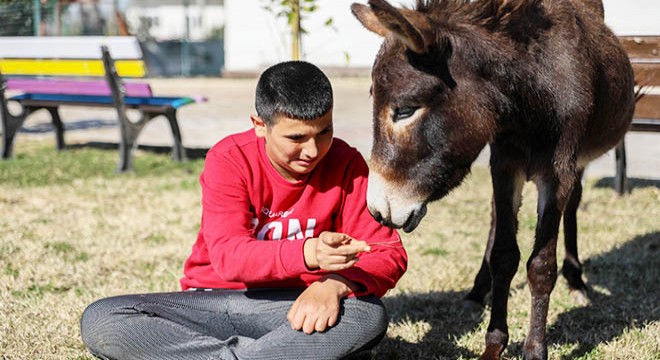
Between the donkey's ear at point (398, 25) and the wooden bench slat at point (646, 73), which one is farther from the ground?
the donkey's ear at point (398, 25)

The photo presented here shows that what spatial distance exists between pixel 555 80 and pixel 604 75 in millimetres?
521

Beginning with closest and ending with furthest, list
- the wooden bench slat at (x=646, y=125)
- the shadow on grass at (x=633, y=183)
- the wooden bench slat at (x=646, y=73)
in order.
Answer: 1. the wooden bench slat at (x=646, y=73)
2. the wooden bench slat at (x=646, y=125)
3. the shadow on grass at (x=633, y=183)

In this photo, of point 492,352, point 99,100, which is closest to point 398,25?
point 492,352

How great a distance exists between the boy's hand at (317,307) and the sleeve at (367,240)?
0.32ft

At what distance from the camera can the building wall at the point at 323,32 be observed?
17.1 m

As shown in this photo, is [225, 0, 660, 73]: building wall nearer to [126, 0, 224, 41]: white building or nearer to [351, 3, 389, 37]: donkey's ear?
[126, 0, 224, 41]: white building

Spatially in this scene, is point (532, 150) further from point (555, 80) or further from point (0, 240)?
point (0, 240)

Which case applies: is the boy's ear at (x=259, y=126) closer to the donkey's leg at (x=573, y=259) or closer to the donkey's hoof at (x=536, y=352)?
the donkey's hoof at (x=536, y=352)

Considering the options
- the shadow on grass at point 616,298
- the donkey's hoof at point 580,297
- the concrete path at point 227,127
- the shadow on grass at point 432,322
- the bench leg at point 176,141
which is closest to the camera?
the shadow on grass at point 432,322

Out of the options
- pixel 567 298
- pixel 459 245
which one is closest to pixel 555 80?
pixel 567 298

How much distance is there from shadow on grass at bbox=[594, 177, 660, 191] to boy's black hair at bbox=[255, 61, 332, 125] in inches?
225

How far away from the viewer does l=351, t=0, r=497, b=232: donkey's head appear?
3172mm

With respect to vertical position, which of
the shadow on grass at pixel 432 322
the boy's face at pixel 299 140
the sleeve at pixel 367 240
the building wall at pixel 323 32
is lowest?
the building wall at pixel 323 32

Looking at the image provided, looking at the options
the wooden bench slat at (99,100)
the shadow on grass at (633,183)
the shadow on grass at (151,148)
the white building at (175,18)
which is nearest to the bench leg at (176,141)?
the wooden bench slat at (99,100)
